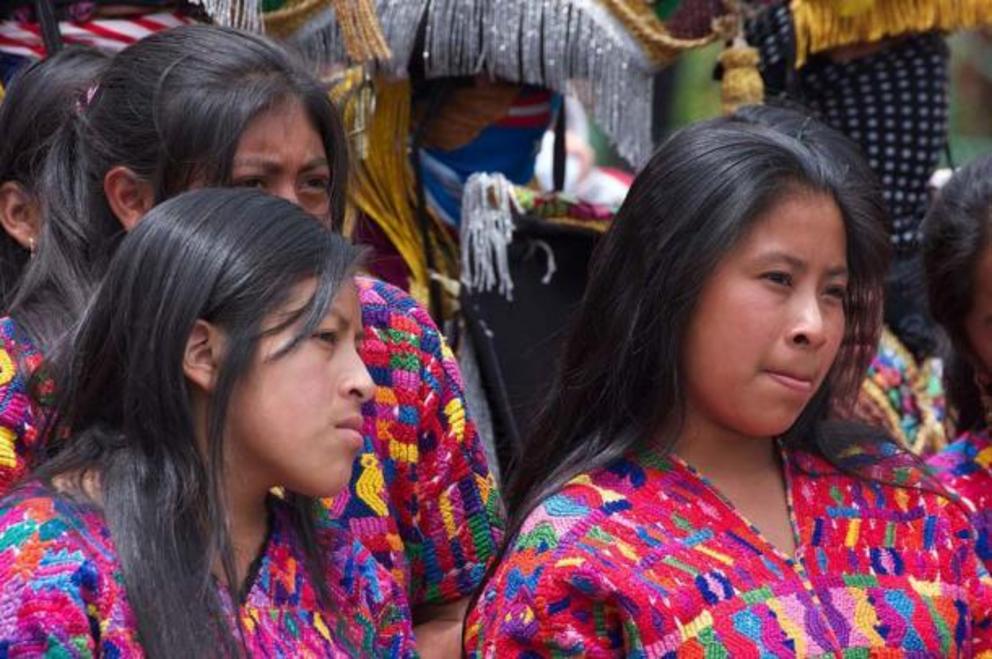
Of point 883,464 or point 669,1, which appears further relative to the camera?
point 669,1

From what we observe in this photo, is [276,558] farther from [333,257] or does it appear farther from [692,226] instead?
[692,226]

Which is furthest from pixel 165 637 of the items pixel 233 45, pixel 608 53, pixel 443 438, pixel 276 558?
pixel 608 53

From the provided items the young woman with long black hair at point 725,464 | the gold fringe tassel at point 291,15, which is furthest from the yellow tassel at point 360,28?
the young woman with long black hair at point 725,464

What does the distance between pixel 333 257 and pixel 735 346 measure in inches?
19.8

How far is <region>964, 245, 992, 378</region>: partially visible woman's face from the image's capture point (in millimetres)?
2838

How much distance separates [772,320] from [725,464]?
213mm

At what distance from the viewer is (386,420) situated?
247 cm

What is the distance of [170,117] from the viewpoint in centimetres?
242

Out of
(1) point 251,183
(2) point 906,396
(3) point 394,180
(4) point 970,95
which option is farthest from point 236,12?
(4) point 970,95

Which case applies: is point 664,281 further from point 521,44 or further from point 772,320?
point 521,44

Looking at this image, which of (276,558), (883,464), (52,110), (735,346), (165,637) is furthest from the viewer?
(52,110)

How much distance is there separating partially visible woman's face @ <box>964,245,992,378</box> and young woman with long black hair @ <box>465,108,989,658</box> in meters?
0.43

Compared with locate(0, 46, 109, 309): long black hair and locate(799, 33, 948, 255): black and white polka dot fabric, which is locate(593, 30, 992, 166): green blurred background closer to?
locate(799, 33, 948, 255): black and white polka dot fabric

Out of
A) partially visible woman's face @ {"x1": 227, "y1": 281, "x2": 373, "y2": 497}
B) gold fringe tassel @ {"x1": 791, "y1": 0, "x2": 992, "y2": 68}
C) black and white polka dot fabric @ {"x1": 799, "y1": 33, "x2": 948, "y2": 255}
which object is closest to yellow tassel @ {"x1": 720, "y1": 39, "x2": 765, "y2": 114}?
gold fringe tassel @ {"x1": 791, "y1": 0, "x2": 992, "y2": 68}
